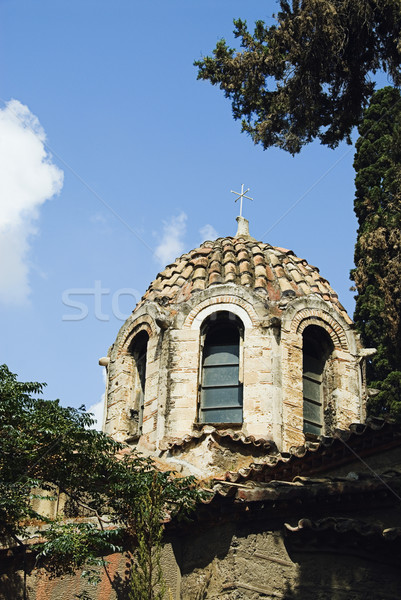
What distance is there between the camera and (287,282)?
1516 centimetres

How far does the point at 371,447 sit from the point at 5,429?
187 inches

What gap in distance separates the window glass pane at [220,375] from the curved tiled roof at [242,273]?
4.81ft

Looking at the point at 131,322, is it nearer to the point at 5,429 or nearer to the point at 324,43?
the point at 5,429

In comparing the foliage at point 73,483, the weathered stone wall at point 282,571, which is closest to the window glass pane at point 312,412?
the foliage at point 73,483

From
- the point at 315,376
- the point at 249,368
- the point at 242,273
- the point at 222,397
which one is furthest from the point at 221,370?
the point at 242,273

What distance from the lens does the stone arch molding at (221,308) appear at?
14422 mm

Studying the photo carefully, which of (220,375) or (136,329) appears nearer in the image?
(220,375)

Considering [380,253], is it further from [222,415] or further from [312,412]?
[222,415]

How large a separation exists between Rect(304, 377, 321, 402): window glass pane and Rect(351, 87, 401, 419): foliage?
248 cm

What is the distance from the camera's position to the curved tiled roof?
49.3ft

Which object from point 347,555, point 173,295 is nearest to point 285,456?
point 347,555

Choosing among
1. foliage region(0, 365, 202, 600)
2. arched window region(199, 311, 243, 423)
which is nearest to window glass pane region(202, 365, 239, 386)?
arched window region(199, 311, 243, 423)

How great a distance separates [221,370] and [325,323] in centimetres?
215

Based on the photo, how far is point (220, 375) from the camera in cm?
1429
